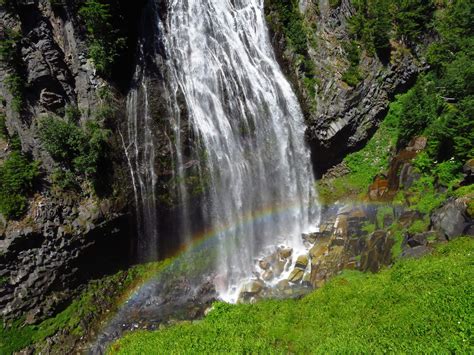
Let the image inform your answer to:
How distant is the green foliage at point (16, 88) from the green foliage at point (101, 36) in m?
3.29

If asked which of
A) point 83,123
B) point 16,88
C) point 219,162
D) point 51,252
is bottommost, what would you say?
point 51,252

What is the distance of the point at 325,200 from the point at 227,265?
277 inches

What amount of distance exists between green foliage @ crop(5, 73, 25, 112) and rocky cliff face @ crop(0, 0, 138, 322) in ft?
0.49

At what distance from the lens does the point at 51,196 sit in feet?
53.5

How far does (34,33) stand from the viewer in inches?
654

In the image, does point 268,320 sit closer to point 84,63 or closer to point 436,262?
point 436,262

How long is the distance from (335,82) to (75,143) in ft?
48.0

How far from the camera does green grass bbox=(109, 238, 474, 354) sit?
8383mm

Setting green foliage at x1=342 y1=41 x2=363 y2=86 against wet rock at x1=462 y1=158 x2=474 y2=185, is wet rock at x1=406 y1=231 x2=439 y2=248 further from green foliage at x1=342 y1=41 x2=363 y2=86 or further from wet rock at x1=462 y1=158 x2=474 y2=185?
green foliage at x1=342 y1=41 x2=363 y2=86

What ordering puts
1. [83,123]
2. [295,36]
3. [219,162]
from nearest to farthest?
1. [83,123]
2. [219,162]
3. [295,36]

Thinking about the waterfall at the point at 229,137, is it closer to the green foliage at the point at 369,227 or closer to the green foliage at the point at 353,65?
the green foliage at the point at 369,227

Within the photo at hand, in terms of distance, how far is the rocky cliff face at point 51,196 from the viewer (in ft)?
51.1

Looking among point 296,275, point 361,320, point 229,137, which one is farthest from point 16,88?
point 361,320

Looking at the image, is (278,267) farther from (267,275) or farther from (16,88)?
(16,88)
